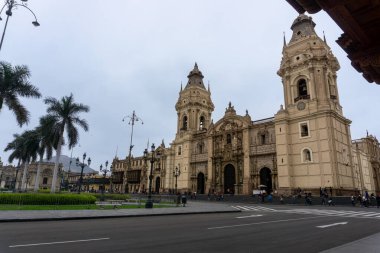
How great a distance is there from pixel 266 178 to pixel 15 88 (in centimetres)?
3626

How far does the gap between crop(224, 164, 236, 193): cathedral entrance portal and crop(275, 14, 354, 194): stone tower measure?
402 inches

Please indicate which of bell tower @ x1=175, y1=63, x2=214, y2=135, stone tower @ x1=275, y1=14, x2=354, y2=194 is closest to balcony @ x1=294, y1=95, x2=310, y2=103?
stone tower @ x1=275, y1=14, x2=354, y2=194

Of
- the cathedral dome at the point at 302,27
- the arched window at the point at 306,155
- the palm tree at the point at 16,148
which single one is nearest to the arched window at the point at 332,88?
the cathedral dome at the point at 302,27

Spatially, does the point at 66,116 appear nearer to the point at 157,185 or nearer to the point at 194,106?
the point at 194,106

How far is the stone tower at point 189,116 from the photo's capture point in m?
56.2

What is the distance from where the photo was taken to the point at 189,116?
58.5 m

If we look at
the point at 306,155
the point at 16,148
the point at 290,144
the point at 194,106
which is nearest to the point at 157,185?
the point at 194,106

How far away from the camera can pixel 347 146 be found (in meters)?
39.0

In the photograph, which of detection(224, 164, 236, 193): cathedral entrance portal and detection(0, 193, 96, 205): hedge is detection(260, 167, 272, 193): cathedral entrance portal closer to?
detection(224, 164, 236, 193): cathedral entrance portal

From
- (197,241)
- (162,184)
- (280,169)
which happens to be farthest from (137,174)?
→ (197,241)

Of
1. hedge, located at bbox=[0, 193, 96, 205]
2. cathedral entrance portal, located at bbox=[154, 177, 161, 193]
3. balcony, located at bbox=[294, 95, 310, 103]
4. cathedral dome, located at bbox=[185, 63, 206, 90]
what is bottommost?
hedge, located at bbox=[0, 193, 96, 205]

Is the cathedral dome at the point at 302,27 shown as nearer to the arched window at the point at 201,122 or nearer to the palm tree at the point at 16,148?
the arched window at the point at 201,122

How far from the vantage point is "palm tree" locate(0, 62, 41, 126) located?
73.1 feet

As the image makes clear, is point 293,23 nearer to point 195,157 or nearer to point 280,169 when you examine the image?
point 280,169
